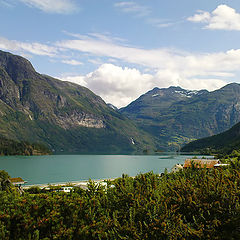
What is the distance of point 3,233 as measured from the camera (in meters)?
17.0

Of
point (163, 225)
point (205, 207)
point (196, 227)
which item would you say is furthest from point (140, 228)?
point (205, 207)

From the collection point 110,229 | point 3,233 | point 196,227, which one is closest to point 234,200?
point 196,227

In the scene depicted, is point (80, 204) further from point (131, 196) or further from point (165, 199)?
point (165, 199)

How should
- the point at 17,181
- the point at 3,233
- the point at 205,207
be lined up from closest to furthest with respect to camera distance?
the point at 3,233
the point at 205,207
the point at 17,181

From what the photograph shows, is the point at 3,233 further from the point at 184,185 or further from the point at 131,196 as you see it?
the point at 184,185

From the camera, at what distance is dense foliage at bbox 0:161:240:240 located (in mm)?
17469

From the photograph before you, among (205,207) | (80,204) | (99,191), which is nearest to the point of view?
(205,207)

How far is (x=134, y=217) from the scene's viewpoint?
19.2 metres

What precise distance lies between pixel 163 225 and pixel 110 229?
3.80 metres

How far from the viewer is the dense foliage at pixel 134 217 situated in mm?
17469

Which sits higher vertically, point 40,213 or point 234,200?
point 234,200

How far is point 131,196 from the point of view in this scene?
74.6 ft

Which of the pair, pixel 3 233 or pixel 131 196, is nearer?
pixel 3 233

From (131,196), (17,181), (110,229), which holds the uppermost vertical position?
(131,196)
